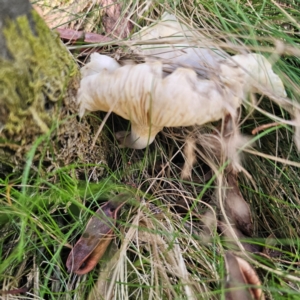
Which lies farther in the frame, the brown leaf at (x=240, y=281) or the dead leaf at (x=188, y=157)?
the dead leaf at (x=188, y=157)

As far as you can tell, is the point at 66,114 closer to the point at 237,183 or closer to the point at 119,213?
the point at 119,213

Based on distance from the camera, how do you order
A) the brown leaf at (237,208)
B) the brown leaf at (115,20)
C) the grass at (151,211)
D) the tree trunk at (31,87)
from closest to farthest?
the tree trunk at (31,87)
the grass at (151,211)
the brown leaf at (237,208)
the brown leaf at (115,20)

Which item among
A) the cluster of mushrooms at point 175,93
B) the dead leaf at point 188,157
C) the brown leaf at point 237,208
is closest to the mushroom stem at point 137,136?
the cluster of mushrooms at point 175,93

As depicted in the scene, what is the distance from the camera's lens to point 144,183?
1.04 m

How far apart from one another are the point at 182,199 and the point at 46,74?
1.58 ft

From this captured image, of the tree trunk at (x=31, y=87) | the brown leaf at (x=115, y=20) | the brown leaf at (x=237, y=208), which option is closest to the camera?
the tree trunk at (x=31, y=87)

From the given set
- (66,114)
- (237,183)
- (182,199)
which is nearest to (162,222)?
(182,199)

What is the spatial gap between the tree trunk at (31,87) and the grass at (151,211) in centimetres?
3

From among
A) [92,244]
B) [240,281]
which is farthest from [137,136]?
[240,281]

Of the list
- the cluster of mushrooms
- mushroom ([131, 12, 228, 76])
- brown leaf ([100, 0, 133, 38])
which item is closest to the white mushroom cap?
the cluster of mushrooms

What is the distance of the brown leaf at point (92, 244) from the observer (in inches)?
33.5

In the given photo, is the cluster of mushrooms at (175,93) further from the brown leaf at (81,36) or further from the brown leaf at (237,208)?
the brown leaf at (81,36)

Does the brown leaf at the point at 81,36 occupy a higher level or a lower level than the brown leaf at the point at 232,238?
higher

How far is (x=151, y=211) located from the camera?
0.96m
